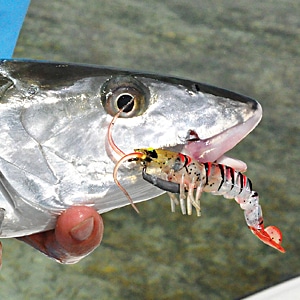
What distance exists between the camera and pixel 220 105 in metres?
0.80

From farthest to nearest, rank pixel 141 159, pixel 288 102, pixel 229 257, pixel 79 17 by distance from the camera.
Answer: pixel 79 17, pixel 288 102, pixel 229 257, pixel 141 159

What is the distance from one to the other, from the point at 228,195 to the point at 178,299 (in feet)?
2.75

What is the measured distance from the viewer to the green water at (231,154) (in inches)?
62.3

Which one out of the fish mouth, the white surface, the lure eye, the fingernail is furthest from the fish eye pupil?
the white surface

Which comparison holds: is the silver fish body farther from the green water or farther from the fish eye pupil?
the green water

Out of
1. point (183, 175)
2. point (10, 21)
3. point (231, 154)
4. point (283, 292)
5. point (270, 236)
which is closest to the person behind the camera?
point (183, 175)

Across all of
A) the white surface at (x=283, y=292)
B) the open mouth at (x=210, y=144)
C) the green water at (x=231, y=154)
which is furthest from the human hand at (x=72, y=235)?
the green water at (x=231, y=154)

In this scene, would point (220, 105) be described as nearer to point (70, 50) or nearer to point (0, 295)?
point (0, 295)

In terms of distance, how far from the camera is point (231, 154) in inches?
76.7

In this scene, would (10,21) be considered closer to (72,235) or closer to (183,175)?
(72,235)

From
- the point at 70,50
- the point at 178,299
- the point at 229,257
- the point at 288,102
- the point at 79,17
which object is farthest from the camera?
the point at 79,17

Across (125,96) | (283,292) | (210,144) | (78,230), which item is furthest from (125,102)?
(283,292)

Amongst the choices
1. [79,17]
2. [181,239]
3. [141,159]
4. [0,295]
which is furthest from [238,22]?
[141,159]

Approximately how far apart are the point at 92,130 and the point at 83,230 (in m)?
0.21
